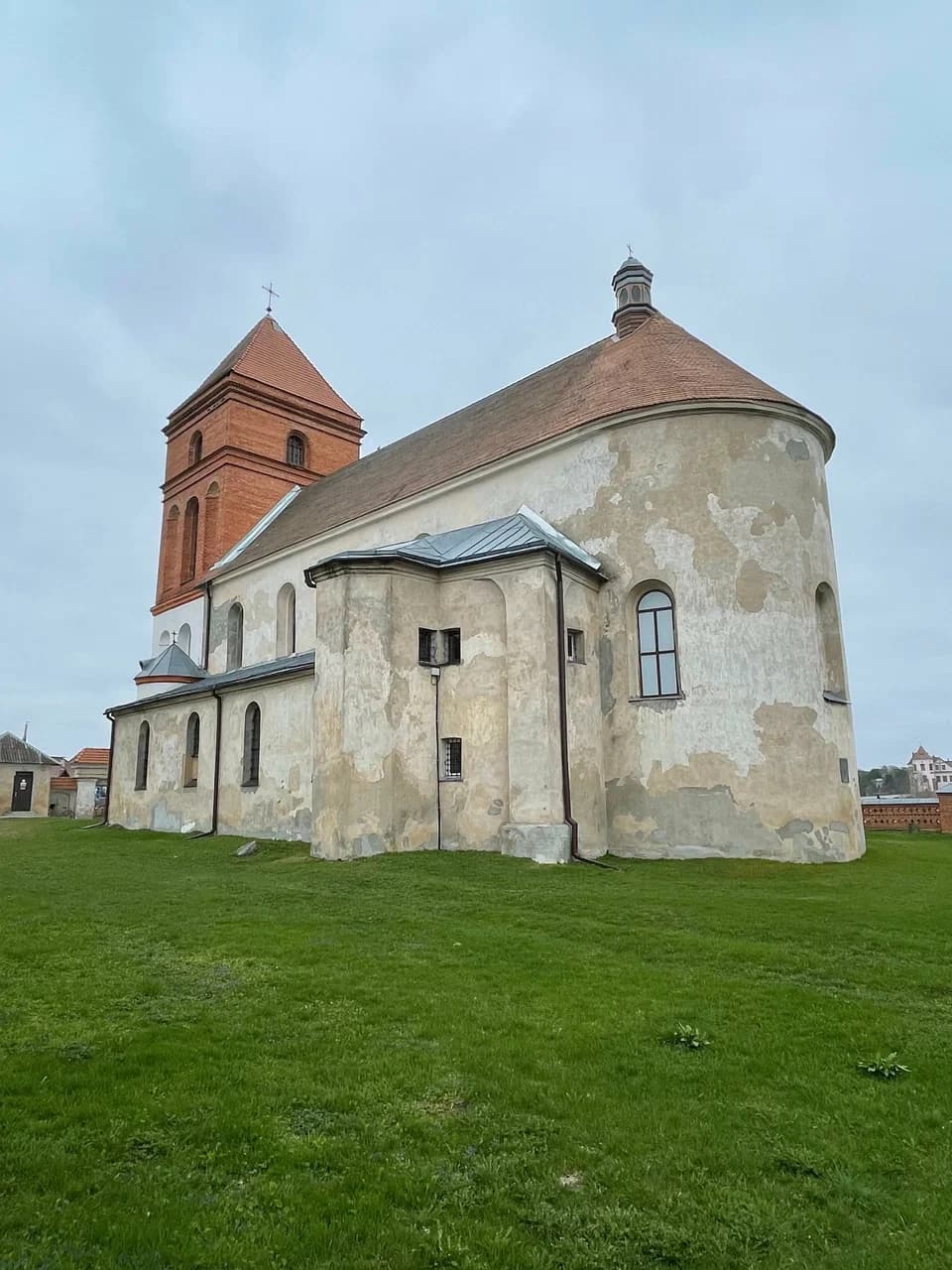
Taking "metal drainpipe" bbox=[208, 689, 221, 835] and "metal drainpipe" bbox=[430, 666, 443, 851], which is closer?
"metal drainpipe" bbox=[430, 666, 443, 851]

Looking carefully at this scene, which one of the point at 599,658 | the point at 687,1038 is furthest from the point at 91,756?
the point at 687,1038

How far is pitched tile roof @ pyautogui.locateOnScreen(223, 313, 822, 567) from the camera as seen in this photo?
722 inches

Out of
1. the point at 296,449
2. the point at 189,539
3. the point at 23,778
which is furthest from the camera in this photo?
the point at 23,778

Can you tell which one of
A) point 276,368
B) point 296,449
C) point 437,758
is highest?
point 276,368

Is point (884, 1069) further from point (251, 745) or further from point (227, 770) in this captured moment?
point (227, 770)

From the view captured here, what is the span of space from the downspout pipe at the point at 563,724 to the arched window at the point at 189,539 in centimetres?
2332

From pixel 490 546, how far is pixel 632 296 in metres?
11.4

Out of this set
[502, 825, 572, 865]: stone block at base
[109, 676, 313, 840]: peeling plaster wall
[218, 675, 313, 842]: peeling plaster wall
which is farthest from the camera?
[109, 676, 313, 840]: peeling plaster wall

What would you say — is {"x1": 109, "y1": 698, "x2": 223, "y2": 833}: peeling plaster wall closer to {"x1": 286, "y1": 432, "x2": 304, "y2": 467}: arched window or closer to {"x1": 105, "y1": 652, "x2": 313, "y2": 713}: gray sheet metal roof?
{"x1": 105, "y1": 652, "x2": 313, "y2": 713}: gray sheet metal roof

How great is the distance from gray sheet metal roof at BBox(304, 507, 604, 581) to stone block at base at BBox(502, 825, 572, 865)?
5.51 metres

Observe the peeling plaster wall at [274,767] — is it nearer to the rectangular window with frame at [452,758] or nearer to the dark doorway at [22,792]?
the rectangular window with frame at [452,758]

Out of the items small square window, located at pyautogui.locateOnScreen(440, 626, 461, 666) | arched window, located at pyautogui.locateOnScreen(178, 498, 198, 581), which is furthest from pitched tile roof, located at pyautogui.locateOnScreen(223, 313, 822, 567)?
arched window, located at pyautogui.locateOnScreen(178, 498, 198, 581)

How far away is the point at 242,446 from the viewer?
3397 centimetres

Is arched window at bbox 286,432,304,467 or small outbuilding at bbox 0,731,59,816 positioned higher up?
arched window at bbox 286,432,304,467
